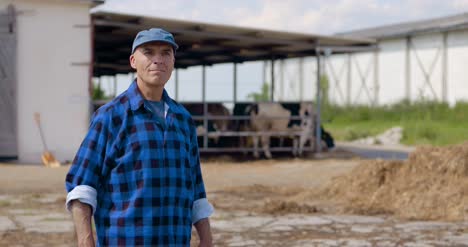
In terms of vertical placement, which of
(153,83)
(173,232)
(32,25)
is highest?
(32,25)

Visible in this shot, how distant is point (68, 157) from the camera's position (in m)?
16.3

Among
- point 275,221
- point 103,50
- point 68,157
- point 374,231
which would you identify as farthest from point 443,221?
point 103,50

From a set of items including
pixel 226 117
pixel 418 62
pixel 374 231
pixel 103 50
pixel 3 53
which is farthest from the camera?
pixel 418 62

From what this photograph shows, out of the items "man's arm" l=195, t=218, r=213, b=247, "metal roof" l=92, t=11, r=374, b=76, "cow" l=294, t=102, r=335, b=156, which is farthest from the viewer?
"cow" l=294, t=102, r=335, b=156

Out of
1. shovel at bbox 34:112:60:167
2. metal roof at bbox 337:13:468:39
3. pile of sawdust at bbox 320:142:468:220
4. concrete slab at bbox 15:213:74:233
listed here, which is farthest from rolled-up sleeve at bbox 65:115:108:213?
metal roof at bbox 337:13:468:39

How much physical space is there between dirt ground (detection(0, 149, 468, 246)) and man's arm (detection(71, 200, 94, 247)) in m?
4.67

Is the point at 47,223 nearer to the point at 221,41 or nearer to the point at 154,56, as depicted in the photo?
the point at 154,56

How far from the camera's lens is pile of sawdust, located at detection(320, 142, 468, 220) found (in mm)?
9766

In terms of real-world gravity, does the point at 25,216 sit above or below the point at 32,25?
below

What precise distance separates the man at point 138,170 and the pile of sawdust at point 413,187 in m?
6.79

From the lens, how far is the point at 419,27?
118 feet

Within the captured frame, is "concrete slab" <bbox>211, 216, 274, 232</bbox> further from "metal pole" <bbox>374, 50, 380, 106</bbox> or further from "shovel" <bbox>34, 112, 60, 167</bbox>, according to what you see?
"metal pole" <bbox>374, 50, 380, 106</bbox>

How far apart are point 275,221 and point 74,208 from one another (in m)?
6.24

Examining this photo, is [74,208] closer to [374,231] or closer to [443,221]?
[374,231]
